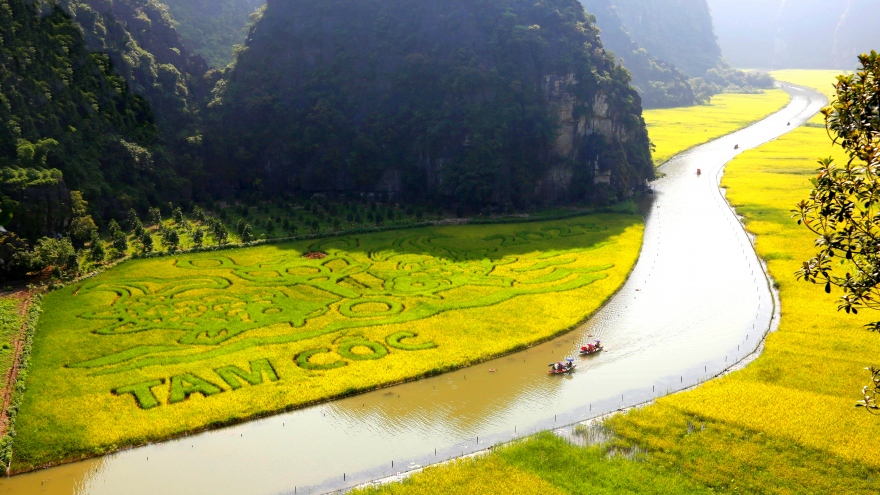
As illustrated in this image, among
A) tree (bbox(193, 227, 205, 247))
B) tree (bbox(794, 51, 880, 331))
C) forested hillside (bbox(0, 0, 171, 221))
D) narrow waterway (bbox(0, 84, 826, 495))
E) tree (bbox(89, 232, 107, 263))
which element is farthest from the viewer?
tree (bbox(193, 227, 205, 247))

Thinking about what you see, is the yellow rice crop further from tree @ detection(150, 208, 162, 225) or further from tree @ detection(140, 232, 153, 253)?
tree @ detection(150, 208, 162, 225)

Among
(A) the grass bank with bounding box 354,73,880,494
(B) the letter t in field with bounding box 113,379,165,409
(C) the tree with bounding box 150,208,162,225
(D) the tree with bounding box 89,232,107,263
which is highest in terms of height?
(C) the tree with bounding box 150,208,162,225

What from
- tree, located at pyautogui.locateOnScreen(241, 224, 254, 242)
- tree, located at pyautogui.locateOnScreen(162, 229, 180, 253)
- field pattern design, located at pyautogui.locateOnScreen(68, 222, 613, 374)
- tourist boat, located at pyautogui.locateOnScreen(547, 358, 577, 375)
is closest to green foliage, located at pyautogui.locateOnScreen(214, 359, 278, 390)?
field pattern design, located at pyautogui.locateOnScreen(68, 222, 613, 374)

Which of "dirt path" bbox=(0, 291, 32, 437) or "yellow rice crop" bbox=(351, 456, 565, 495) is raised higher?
"dirt path" bbox=(0, 291, 32, 437)

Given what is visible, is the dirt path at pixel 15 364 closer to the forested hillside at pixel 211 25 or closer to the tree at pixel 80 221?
the tree at pixel 80 221

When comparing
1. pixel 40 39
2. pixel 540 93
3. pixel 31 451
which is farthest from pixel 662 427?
pixel 40 39

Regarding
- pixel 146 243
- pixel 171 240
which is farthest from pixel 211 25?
pixel 146 243

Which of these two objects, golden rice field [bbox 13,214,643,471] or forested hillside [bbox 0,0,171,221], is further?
forested hillside [bbox 0,0,171,221]

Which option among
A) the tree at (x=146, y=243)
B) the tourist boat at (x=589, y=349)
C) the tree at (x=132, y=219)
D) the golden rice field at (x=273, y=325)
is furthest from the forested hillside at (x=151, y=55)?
the tourist boat at (x=589, y=349)
